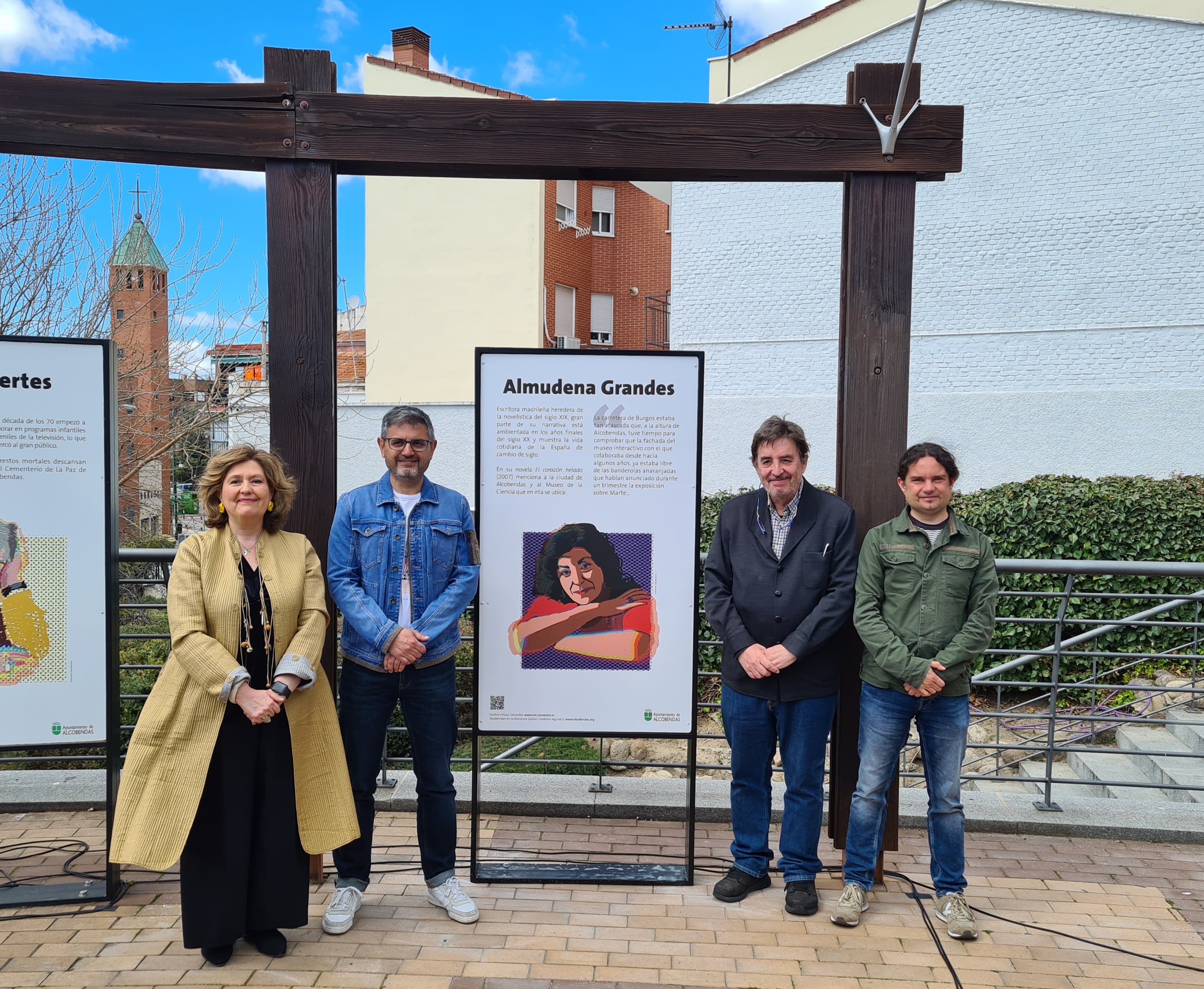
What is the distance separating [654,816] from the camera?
4664mm

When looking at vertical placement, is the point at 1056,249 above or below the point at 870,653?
above

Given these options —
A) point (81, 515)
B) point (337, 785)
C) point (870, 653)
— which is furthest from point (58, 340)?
point (870, 653)

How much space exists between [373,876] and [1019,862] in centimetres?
287

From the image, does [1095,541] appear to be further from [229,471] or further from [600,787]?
[229,471]

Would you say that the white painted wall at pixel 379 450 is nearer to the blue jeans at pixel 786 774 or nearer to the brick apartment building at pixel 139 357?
the brick apartment building at pixel 139 357

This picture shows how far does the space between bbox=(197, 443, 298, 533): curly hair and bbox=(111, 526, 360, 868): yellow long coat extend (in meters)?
0.06

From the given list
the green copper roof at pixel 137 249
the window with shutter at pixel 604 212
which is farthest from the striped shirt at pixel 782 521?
the window with shutter at pixel 604 212

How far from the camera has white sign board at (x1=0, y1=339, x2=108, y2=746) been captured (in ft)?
12.0

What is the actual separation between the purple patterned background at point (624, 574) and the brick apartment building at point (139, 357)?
7.84 meters

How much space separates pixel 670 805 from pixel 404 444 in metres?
2.33

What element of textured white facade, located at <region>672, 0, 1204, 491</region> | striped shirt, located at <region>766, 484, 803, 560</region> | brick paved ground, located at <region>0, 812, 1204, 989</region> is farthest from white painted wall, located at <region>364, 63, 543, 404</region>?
brick paved ground, located at <region>0, 812, 1204, 989</region>

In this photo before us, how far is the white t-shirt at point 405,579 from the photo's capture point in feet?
11.5

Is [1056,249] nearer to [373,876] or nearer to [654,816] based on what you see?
[654,816]

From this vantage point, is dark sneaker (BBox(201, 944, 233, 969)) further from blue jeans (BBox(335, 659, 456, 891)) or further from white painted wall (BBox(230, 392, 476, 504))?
white painted wall (BBox(230, 392, 476, 504))
